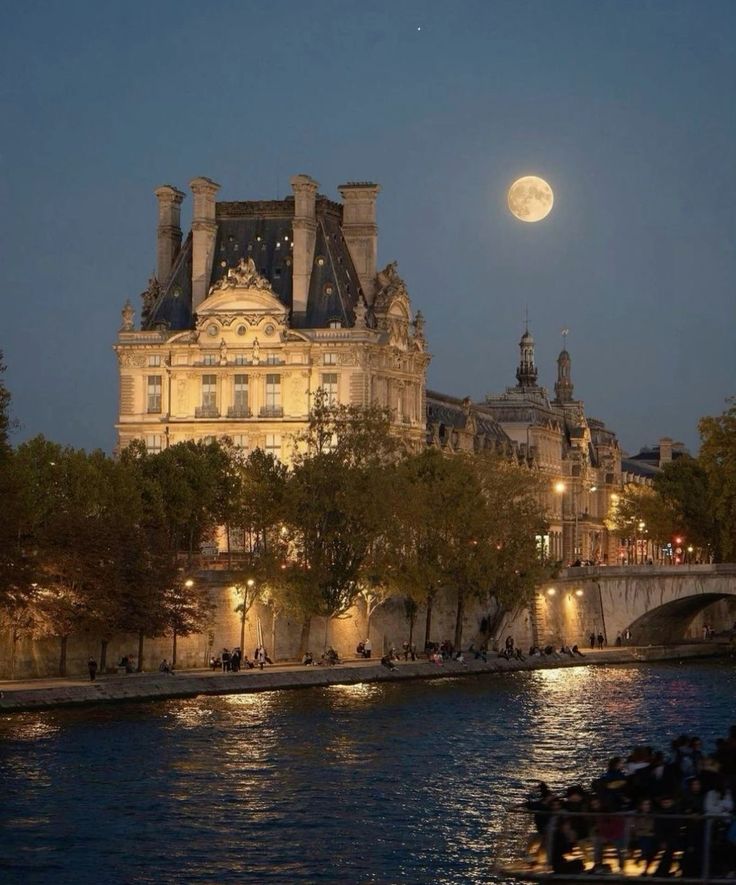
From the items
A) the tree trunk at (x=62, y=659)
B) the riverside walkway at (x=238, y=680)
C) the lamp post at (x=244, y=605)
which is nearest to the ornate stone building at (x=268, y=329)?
the riverside walkway at (x=238, y=680)

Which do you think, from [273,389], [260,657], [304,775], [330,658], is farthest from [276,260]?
[304,775]

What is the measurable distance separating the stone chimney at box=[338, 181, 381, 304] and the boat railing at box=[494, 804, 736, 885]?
9013 cm

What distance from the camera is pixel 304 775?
211ft

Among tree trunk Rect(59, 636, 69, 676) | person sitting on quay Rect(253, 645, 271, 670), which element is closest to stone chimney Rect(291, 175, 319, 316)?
person sitting on quay Rect(253, 645, 271, 670)

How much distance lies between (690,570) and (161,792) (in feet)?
227

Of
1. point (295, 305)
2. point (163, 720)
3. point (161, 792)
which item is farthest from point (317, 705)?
point (295, 305)

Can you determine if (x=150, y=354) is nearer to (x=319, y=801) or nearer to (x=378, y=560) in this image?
(x=378, y=560)

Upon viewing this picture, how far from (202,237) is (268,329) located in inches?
314

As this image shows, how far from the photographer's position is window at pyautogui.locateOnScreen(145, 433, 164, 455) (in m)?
128

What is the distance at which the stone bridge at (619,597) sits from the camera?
12462 centimetres

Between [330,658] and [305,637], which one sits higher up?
[305,637]

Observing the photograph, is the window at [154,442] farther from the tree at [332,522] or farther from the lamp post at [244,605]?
the lamp post at [244,605]

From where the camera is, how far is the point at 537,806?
A: 4469cm

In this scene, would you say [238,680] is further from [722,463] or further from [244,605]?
[722,463]
